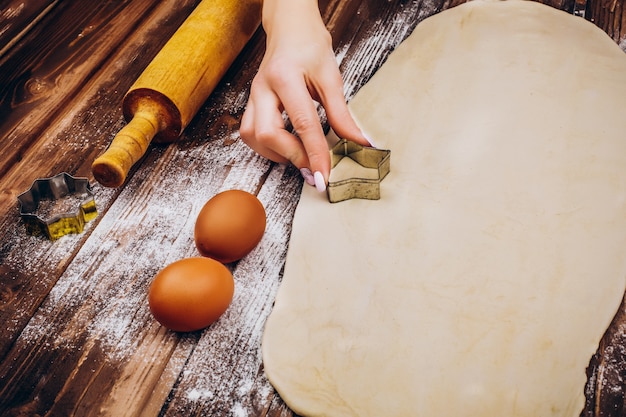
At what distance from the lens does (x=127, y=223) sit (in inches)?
60.0

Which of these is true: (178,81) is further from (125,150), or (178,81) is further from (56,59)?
(56,59)

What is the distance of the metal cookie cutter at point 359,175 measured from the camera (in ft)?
4.66

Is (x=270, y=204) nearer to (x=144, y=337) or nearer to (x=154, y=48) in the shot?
(x=144, y=337)

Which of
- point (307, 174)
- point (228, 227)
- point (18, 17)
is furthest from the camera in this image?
point (18, 17)

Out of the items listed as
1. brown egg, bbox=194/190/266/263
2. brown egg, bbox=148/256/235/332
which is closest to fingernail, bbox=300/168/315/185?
brown egg, bbox=194/190/266/263

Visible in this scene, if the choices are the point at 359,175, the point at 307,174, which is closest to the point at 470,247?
the point at 359,175

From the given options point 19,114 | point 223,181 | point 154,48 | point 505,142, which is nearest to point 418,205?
point 505,142

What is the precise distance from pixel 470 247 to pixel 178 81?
0.95m

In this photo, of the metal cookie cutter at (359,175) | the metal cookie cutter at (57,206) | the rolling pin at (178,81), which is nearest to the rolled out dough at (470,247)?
the metal cookie cutter at (359,175)

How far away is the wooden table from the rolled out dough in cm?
9

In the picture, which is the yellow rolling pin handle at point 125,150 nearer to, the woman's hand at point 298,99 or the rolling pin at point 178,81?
the rolling pin at point 178,81

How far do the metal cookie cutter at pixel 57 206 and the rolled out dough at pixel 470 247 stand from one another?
601 mm

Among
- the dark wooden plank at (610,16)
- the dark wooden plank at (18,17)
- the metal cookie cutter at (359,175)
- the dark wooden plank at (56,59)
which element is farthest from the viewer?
the dark wooden plank at (18,17)

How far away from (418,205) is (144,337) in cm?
75
